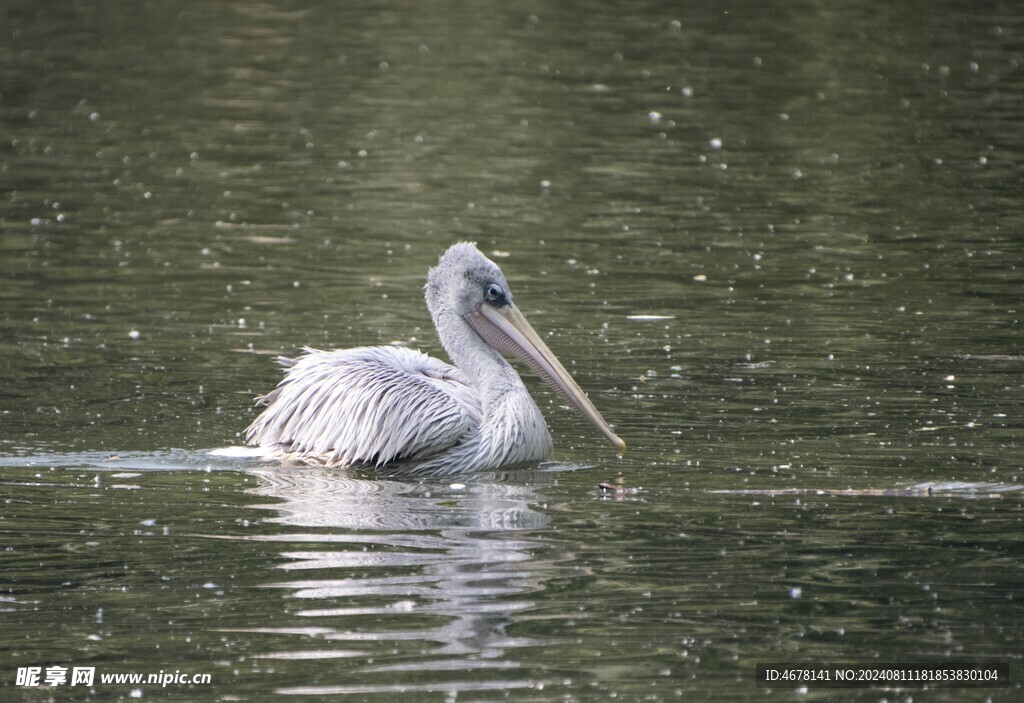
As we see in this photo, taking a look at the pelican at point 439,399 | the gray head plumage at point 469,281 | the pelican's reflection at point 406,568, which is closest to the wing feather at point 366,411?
the pelican at point 439,399

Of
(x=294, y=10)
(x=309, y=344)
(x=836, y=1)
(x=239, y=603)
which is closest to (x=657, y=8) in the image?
(x=836, y=1)

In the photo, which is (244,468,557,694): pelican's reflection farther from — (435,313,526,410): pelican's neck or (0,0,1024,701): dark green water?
(435,313,526,410): pelican's neck

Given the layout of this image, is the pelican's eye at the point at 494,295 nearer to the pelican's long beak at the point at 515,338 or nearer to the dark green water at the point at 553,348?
the pelican's long beak at the point at 515,338

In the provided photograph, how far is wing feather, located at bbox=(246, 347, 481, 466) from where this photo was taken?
25.2 feet

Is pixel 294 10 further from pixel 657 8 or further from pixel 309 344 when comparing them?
pixel 309 344

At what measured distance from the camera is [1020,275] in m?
11.2

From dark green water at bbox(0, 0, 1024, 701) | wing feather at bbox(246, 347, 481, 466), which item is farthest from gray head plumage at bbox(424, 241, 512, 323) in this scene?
dark green water at bbox(0, 0, 1024, 701)

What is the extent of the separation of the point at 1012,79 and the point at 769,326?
11049mm

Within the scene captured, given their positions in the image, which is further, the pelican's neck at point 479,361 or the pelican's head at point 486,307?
the pelican's head at point 486,307

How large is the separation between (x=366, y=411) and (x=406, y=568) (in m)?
1.75

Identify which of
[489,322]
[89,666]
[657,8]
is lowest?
[89,666]

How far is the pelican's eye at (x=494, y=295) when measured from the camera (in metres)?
8.17

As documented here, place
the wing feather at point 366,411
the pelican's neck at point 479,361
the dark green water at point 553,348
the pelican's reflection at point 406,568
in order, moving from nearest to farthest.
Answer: the pelican's reflection at point 406,568
the dark green water at point 553,348
the wing feather at point 366,411
the pelican's neck at point 479,361

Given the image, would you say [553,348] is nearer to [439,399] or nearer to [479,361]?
[479,361]
